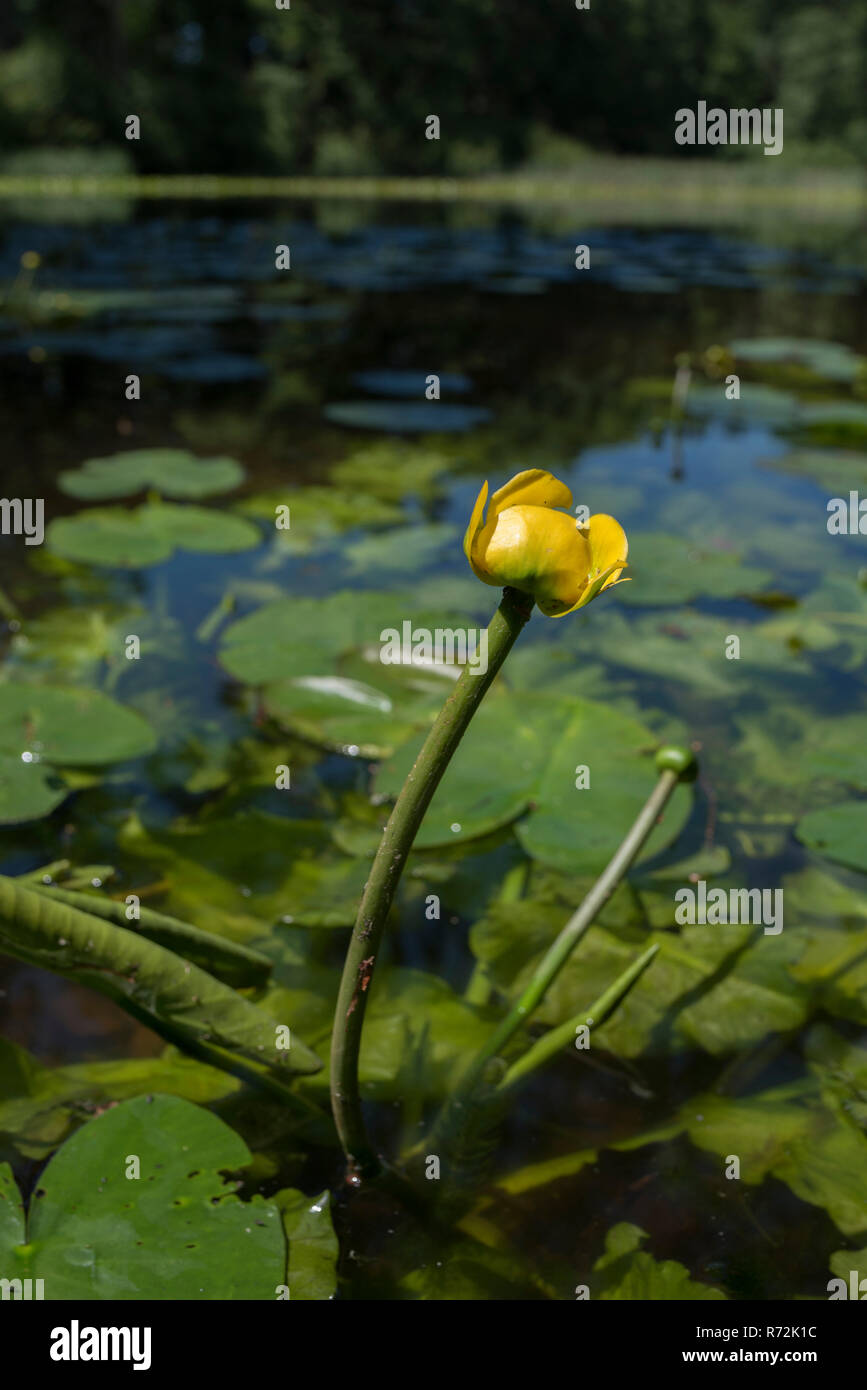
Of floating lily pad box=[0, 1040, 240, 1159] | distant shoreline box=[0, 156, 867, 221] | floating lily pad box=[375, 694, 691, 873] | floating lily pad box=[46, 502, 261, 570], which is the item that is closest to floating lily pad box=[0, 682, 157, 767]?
floating lily pad box=[375, 694, 691, 873]

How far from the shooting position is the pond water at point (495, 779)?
38.2 inches

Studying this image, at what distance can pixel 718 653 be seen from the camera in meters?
1.98

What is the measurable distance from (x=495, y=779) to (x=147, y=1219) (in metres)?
0.76

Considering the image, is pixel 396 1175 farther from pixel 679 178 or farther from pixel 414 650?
pixel 679 178

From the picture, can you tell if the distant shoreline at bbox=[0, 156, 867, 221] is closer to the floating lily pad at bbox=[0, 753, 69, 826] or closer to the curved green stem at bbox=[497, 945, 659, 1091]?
the floating lily pad at bbox=[0, 753, 69, 826]

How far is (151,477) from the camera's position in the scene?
277cm

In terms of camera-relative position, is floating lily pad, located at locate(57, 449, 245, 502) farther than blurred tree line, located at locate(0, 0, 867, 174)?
No

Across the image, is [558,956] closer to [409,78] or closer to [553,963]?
[553,963]

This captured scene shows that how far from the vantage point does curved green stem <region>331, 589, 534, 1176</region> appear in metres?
0.60

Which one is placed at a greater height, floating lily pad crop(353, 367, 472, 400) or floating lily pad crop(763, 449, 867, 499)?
floating lily pad crop(353, 367, 472, 400)

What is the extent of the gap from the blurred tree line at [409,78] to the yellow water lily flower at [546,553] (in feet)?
61.0

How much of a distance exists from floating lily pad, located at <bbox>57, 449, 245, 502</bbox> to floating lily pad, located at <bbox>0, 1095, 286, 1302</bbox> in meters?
2.02

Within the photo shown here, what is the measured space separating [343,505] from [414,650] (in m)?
1.04

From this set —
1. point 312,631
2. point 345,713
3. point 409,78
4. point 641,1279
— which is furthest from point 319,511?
point 409,78
